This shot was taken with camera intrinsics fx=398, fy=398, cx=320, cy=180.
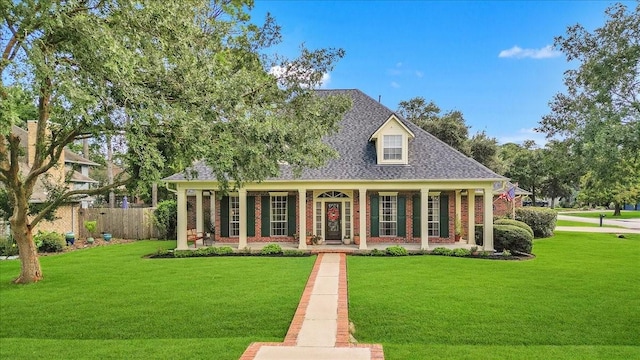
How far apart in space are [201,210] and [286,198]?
13.1 ft

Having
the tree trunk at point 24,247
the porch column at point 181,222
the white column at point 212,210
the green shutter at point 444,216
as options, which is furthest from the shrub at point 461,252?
the tree trunk at point 24,247

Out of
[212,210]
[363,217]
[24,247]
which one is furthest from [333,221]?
[24,247]

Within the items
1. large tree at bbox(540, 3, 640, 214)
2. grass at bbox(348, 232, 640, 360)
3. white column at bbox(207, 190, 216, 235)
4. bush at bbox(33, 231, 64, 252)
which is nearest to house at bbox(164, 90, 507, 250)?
white column at bbox(207, 190, 216, 235)

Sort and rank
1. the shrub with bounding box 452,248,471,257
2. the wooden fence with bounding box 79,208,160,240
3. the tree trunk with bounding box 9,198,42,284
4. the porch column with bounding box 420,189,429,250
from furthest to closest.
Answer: the wooden fence with bounding box 79,208,160,240 < the porch column with bounding box 420,189,429,250 < the shrub with bounding box 452,248,471,257 < the tree trunk with bounding box 9,198,42,284

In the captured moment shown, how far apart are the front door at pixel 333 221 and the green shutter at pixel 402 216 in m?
2.71

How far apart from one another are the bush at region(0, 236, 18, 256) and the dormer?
16.1 m

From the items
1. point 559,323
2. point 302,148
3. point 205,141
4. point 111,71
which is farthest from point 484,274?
point 111,71

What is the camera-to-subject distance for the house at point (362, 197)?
1698 centimetres

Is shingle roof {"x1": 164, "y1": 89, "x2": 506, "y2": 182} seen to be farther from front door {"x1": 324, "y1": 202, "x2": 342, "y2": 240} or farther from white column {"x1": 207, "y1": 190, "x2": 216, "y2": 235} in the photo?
white column {"x1": 207, "y1": 190, "x2": 216, "y2": 235}

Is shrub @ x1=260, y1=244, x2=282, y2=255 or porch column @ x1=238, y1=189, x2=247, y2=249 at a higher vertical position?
porch column @ x1=238, y1=189, x2=247, y2=249

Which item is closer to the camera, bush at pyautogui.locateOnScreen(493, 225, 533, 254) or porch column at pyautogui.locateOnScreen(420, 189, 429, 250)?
bush at pyautogui.locateOnScreen(493, 225, 533, 254)

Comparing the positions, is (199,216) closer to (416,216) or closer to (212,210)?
(212,210)

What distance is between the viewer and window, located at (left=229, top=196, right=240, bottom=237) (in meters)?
18.5

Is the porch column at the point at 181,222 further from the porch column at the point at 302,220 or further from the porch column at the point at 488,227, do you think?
the porch column at the point at 488,227
